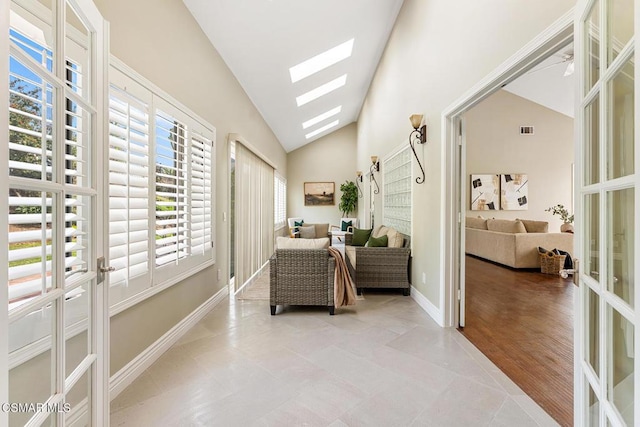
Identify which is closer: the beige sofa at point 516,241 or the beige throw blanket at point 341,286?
the beige throw blanket at point 341,286

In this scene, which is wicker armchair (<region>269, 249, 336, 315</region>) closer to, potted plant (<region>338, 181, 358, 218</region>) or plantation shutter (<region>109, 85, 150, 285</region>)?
plantation shutter (<region>109, 85, 150, 285</region>)

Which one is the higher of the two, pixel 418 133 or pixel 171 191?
pixel 418 133

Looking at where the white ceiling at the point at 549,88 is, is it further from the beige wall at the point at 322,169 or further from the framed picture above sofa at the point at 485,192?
the beige wall at the point at 322,169

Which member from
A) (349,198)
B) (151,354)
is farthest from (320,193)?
(151,354)

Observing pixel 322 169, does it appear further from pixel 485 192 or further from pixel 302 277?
pixel 302 277

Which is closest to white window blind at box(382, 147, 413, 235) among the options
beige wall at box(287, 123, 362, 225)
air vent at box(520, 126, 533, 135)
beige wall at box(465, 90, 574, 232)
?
beige wall at box(465, 90, 574, 232)

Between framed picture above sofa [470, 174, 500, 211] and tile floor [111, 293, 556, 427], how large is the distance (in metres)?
5.92

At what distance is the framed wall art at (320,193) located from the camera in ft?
30.0

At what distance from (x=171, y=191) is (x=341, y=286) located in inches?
→ 75.3

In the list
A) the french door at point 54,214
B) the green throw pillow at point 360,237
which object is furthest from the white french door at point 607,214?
the green throw pillow at point 360,237

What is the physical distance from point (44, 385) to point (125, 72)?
1.76m

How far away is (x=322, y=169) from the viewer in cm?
918

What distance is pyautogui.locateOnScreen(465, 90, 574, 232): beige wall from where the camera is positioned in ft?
24.4

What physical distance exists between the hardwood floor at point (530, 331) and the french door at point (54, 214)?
2.28 m
